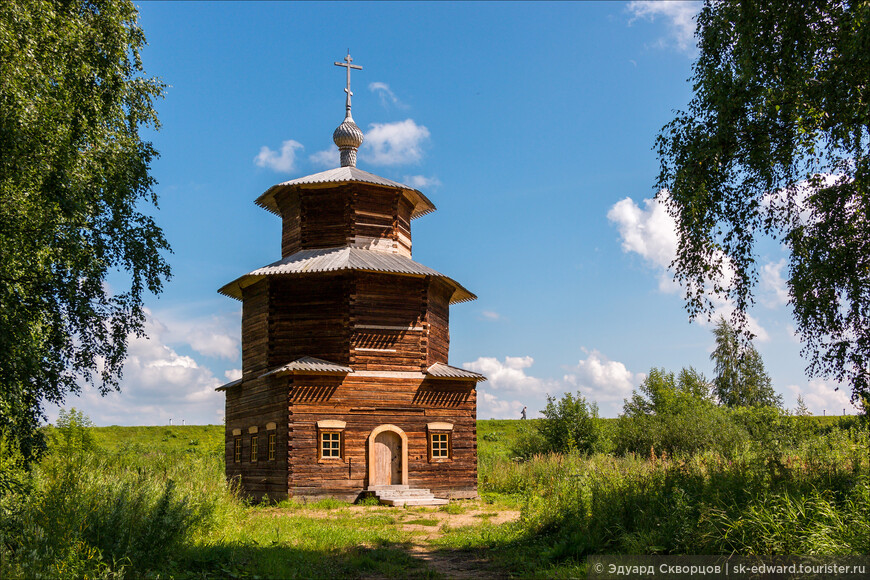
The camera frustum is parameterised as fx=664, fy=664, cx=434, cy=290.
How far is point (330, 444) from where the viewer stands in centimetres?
2167

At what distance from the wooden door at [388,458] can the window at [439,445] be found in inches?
45.5

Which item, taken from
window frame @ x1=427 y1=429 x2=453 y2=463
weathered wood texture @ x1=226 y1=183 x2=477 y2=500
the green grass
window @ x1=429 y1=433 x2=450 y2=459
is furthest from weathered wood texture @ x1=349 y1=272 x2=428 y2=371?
the green grass

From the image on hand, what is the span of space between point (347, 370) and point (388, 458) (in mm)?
3361

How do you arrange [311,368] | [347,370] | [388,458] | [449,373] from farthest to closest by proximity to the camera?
[449,373] → [388,458] → [347,370] → [311,368]

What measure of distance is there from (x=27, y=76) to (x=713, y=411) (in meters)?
32.7

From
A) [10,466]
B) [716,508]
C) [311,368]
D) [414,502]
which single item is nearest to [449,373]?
[414,502]

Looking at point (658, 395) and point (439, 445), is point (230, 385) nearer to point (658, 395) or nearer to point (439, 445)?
point (439, 445)

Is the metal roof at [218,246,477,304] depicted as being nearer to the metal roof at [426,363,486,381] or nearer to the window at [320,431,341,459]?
the metal roof at [426,363,486,381]

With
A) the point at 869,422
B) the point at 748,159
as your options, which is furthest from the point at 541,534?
the point at 748,159

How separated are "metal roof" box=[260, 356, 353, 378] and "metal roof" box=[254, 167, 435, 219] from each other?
675 centimetres

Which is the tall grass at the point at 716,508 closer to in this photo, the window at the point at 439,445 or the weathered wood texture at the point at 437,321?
the window at the point at 439,445

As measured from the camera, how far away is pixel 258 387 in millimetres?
23531

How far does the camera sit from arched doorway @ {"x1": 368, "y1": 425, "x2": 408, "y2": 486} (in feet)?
72.5

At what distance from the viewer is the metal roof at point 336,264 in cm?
2250
